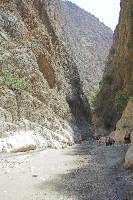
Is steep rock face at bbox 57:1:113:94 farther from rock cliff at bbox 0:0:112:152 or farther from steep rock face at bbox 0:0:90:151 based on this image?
steep rock face at bbox 0:0:90:151

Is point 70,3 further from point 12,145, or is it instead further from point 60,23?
point 12,145

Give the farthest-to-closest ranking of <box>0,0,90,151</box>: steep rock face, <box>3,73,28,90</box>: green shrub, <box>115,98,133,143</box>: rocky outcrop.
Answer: <box>3,73,28,90</box>: green shrub < <box>115,98,133,143</box>: rocky outcrop < <box>0,0,90,151</box>: steep rock face

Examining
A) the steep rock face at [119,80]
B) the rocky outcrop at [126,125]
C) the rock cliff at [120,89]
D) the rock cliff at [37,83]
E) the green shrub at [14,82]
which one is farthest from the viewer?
the steep rock face at [119,80]

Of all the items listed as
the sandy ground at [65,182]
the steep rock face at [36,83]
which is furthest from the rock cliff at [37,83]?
the sandy ground at [65,182]

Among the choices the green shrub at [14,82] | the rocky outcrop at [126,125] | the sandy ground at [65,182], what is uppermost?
the green shrub at [14,82]

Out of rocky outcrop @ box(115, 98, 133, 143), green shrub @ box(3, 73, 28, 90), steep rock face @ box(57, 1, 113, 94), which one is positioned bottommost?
rocky outcrop @ box(115, 98, 133, 143)

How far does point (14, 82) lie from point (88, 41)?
98507 mm

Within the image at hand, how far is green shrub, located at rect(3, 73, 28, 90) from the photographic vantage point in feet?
152

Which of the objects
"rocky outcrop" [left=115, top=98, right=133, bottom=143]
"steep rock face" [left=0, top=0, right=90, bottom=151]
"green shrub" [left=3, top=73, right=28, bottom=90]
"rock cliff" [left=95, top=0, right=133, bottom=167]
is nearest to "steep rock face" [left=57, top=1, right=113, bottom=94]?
"rock cliff" [left=95, top=0, right=133, bottom=167]

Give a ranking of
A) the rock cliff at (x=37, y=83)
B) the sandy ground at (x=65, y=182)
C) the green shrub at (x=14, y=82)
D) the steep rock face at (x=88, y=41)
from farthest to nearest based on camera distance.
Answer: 1. the steep rock face at (x=88, y=41)
2. the green shrub at (x=14, y=82)
3. the rock cliff at (x=37, y=83)
4. the sandy ground at (x=65, y=182)

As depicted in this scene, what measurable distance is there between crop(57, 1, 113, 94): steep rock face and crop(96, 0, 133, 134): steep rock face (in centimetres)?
2722

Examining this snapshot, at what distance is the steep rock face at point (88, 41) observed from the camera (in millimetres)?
111500

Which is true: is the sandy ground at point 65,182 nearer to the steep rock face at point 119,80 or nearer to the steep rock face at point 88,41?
the steep rock face at point 119,80

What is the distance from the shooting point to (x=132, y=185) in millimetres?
15297
